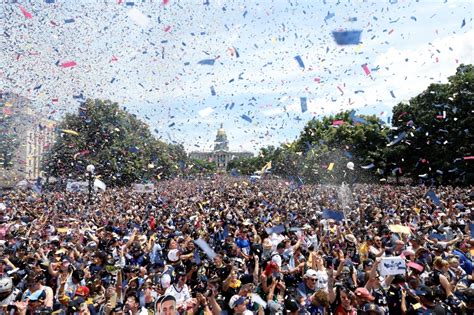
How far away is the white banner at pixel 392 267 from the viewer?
6.15 m

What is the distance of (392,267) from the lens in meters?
6.18

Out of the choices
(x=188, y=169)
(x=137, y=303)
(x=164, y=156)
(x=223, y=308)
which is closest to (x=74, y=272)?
(x=137, y=303)

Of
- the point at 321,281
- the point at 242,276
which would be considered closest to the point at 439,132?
the point at 321,281

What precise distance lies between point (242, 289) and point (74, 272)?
3.24 metres

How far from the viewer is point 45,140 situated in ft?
228

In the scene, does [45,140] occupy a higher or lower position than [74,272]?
higher

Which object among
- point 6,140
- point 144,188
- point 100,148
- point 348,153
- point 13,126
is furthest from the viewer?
point 348,153

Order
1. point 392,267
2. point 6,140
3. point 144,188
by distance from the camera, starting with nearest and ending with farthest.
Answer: point 392,267, point 144,188, point 6,140

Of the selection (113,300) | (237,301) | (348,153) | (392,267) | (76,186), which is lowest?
(113,300)

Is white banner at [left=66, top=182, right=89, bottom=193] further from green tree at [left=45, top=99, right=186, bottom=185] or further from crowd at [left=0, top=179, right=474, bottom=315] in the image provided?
crowd at [left=0, top=179, right=474, bottom=315]

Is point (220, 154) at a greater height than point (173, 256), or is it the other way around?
point (220, 154)

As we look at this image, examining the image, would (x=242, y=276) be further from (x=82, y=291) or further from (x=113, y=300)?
(x=82, y=291)

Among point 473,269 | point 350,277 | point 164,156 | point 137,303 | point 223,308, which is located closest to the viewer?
point 223,308

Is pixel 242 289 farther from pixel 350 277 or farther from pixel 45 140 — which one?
pixel 45 140
